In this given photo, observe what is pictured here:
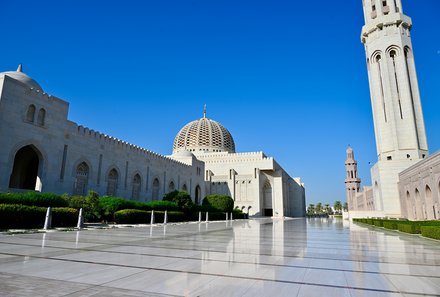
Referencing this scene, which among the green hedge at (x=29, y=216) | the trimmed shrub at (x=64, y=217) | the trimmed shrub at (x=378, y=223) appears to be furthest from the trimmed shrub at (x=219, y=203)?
the green hedge at (x=29, y=216)

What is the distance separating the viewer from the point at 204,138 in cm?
5075

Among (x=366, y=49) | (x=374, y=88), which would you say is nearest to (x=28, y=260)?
(x=374, y=88)

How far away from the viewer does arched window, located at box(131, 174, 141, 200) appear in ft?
83.5

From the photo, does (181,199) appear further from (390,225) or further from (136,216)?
(390,225)

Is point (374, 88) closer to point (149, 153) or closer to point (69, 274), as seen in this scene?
point (149, 153)

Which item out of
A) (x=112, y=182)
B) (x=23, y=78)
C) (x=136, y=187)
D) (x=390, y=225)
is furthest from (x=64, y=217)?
(x=390, y=225)

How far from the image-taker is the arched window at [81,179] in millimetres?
19469

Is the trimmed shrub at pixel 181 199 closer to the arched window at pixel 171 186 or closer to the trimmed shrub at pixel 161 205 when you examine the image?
the trimmed shrub at pixel 161 205

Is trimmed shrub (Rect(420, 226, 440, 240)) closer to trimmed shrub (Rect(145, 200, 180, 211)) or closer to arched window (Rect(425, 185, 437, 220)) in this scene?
arched window (Rect(425, 185, 437, 220))

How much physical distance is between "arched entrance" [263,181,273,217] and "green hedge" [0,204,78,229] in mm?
35057

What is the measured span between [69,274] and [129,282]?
85 centimetres

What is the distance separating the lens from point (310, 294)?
258 centimetres

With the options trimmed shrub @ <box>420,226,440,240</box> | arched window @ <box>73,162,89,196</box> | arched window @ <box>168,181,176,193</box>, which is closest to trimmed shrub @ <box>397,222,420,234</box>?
trimmed shrub @ <box>420,226,440,240</box>

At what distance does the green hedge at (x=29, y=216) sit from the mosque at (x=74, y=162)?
199 inches
